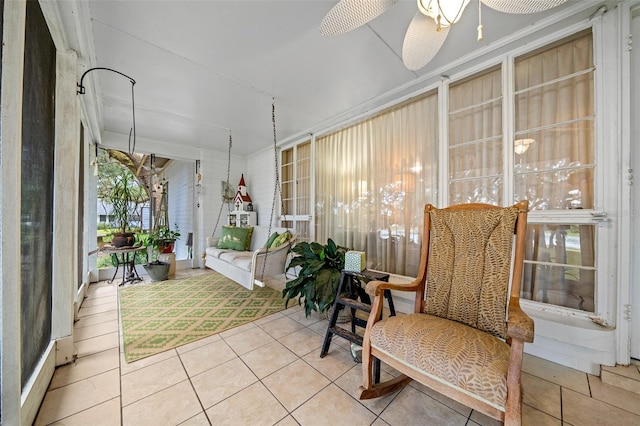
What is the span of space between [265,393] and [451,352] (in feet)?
3.64

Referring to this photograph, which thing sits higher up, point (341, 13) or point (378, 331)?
point (341, 13)

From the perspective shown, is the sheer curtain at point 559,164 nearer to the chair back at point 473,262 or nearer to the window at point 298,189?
the chair back at point 473,262

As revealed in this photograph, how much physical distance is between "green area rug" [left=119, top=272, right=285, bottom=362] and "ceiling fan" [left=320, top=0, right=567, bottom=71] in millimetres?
2571

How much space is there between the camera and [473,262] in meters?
1.42

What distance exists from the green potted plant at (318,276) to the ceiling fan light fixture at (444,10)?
1781 millimetres

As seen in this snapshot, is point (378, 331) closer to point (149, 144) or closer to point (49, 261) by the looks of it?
point (49, 261)

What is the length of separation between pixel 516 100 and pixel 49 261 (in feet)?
12.6

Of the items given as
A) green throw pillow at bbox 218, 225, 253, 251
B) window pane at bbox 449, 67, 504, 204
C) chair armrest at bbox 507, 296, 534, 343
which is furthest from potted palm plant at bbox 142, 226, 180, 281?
chair armrest at bbox 507, 296, 534, 343

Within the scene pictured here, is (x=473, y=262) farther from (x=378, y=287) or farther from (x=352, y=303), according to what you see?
(x=352, y=303)

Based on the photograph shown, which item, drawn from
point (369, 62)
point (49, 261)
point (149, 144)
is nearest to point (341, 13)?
point (369, 62)

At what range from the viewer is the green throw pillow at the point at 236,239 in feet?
13.4

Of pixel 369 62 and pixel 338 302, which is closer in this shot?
pixel 338 302

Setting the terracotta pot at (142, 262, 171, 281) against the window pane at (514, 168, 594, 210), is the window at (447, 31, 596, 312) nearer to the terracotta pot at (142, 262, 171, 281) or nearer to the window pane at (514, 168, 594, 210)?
the window pane at (514, 168, 594, 210)

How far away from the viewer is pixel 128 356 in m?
1.79
